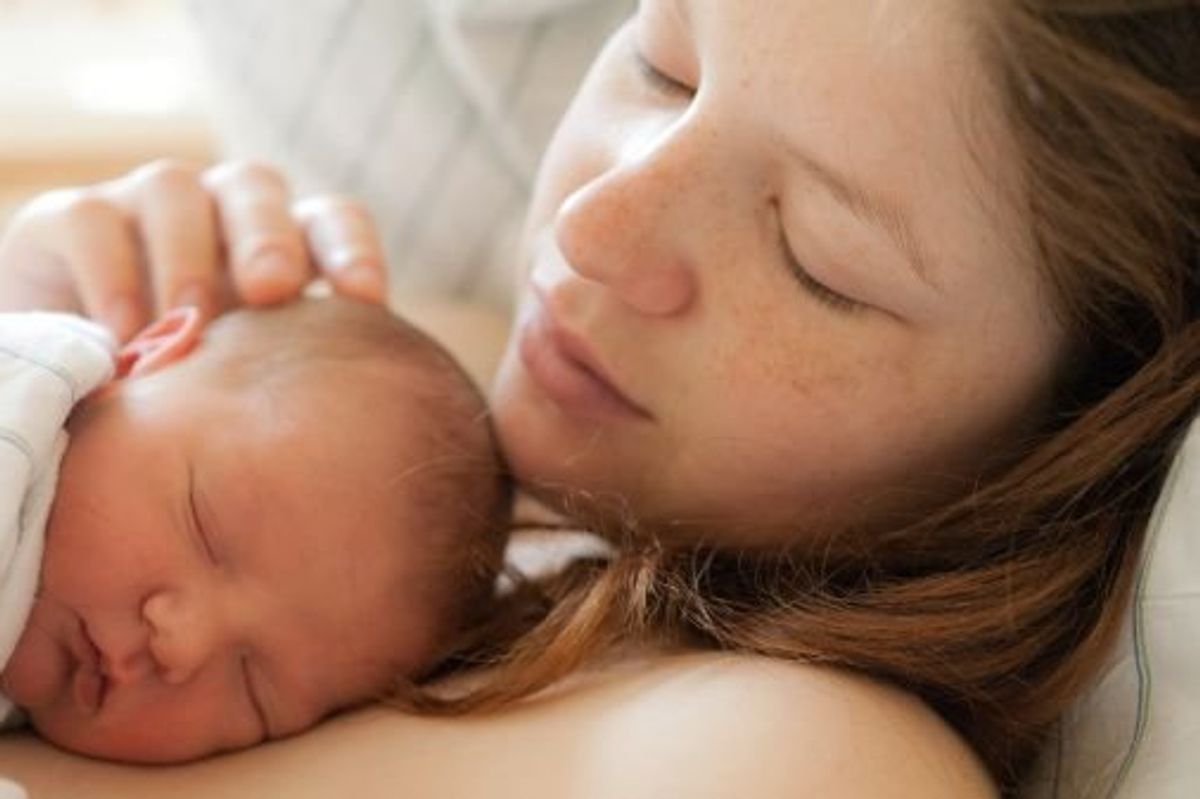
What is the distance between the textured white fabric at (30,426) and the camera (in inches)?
33.4

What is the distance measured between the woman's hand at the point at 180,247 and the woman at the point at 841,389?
184 millimetres

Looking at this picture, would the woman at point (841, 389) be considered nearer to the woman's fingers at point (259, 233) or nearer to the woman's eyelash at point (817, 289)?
the woman's eyelash at point (817, 289)

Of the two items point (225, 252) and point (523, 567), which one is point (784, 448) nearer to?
point (523, 567)

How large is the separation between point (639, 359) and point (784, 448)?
0.10 meters

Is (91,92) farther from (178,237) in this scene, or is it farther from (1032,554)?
(1032,554)

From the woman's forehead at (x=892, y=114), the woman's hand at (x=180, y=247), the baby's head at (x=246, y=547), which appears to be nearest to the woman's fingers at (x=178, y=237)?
the woman's hand at (x=180, y=247)

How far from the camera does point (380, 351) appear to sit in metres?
1.02

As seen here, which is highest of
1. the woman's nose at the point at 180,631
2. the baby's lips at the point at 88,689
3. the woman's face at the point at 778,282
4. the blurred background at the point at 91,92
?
the woman's face at the point at 778,282

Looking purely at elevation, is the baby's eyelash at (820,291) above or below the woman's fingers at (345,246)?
above

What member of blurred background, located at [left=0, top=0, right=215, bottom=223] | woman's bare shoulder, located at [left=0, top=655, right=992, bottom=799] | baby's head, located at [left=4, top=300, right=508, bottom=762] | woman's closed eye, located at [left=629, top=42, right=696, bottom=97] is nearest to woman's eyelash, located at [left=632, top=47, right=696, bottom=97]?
woman's closed eye, located at [left=629, top=42, right=696, bottom=97]

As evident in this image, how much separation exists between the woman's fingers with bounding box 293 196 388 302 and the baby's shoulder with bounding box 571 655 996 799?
0.40m

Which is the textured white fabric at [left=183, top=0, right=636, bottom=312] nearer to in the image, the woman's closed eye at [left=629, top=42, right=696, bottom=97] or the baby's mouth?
the woman's closed eye at [left=629, top=42, right=696, bottom=97]

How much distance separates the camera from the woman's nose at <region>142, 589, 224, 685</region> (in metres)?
0.91

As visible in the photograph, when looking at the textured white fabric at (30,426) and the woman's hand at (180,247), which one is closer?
the textured white fabric at (30,426)
